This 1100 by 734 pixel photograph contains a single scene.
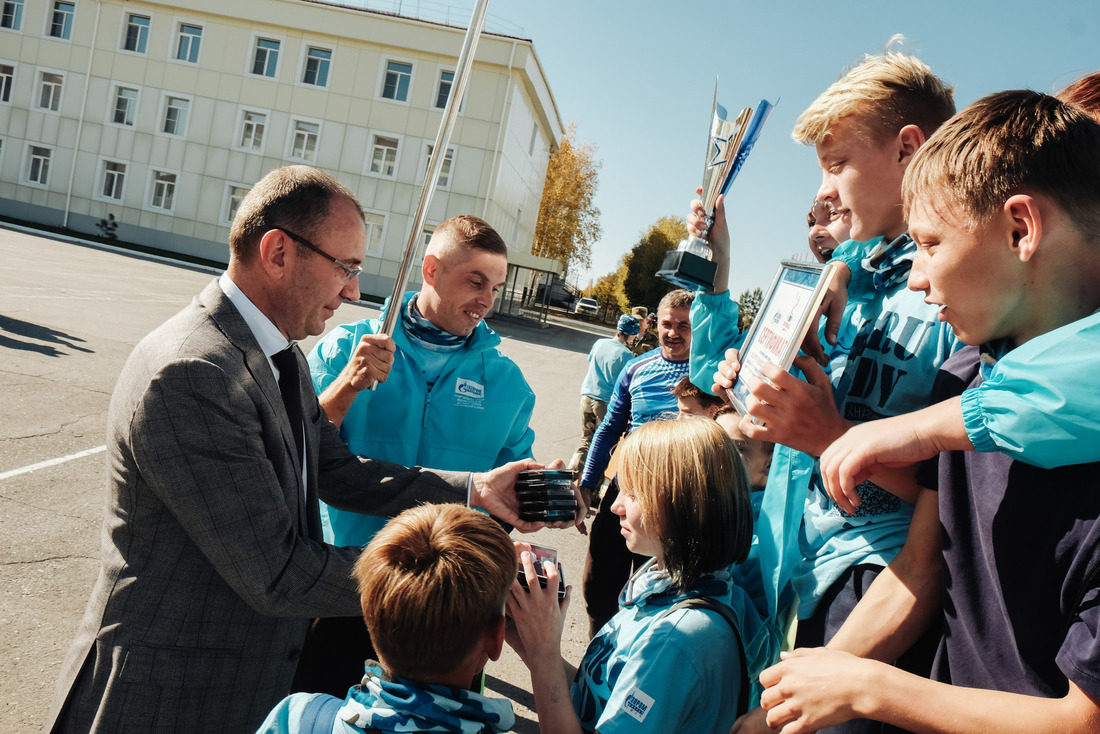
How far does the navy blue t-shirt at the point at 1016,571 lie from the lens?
1142mm

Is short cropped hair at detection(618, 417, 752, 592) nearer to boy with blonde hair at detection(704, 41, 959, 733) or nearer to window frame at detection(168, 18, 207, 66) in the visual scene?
boy with blonde hair at detection(704, 41, 959, 733)

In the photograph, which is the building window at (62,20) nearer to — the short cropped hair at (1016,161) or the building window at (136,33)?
the building window at (136,33)

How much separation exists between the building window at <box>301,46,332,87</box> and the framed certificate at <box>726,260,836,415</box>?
35.3 m

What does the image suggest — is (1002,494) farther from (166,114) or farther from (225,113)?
(166,114)

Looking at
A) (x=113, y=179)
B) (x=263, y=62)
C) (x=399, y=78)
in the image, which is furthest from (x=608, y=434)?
(x=113, y=179)

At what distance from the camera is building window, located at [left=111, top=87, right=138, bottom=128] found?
33969mm

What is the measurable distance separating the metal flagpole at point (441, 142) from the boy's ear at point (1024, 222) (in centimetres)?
167

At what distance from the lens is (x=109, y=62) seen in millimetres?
33781

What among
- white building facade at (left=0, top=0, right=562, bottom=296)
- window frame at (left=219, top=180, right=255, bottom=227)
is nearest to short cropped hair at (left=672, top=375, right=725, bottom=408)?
white building facade at (left=0, top=0, right=562, bottom=296)

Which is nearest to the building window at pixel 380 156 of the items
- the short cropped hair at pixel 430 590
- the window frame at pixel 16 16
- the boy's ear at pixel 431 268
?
the window frame at pixel 16 16

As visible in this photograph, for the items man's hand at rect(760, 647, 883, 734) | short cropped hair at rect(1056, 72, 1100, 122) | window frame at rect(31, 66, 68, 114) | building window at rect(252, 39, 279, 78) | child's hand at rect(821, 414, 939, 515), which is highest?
building window at rect(252, 39, 279, 78)

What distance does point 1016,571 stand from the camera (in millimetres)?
1259

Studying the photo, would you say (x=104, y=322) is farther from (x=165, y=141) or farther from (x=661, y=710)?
(x=165, y=141)

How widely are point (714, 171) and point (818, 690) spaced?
1705 mm
